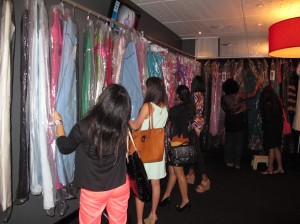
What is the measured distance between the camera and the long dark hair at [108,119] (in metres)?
1.55

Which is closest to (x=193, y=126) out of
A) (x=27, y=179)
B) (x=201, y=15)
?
(x=27, y=179)

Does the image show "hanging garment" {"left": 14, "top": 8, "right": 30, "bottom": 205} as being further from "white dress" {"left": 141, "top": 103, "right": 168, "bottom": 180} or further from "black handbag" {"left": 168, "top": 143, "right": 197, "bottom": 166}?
"black handbag" {"left": 168, "top": 143, "right": 197, "bottom": 166}

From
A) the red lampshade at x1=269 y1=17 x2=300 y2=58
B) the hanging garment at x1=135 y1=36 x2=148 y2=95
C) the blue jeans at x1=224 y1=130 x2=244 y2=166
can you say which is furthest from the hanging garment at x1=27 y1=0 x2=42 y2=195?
the blue jeans at x1=224 y1=130 x2=244 y2=166

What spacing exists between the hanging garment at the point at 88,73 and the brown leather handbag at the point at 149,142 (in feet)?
1.60

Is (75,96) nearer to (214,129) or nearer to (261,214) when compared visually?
(261,214)

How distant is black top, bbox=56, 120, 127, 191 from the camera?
5.16ft

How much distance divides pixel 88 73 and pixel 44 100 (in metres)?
0.56

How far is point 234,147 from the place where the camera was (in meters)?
4.81

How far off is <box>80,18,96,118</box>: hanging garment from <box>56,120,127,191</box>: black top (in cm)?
63

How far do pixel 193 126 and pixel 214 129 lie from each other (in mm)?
2764

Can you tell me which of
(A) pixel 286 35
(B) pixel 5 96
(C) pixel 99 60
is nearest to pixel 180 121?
(C) pixel 99 60

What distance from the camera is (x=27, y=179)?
5.74ft

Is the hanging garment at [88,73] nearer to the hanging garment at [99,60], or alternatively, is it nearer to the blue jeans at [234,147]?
the hanging garment at [99,60]

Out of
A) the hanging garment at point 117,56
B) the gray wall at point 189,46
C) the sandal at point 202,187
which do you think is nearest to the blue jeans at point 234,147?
the sandal at point 202,187
